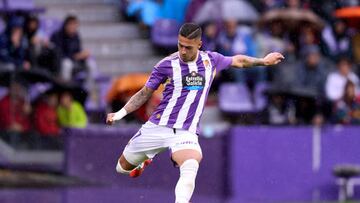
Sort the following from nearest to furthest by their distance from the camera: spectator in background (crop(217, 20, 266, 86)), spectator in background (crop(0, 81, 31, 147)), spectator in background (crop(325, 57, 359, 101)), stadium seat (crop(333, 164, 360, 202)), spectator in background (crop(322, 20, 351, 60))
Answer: stadium seat (crop(333, 164, 360, 202)), spectator in background (crop(0, 81, 31, 147)), spectator in background (crop(325, 57, 359, 101)), spectator in background (crop(217, 20, 266, 86)), spectator in background (crop(322, 20, 351, 60))

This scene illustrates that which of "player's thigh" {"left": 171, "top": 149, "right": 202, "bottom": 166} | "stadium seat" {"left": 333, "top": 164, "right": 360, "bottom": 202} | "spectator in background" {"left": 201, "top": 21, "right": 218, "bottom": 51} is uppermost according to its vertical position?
"spectator in background" {"left": 201, "top": 21, "right": 218, "bottom": 51}

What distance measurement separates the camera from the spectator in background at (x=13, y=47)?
66.3 feet

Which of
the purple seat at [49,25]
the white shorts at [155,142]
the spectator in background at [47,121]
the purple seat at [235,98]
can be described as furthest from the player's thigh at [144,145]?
the purple seat at [49,25]

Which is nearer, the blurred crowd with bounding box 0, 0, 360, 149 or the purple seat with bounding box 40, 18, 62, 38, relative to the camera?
the blurred crowd with bounding box 0, 0, 360, 149

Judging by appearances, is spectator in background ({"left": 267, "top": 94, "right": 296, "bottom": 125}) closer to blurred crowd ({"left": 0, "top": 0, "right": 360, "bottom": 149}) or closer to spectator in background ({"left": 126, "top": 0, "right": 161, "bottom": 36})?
blurred crowd ({"left": 0, "top": 0, "right": 360, "bottom": 149})

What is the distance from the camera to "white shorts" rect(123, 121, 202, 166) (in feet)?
43.8

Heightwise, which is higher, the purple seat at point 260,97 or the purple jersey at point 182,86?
the purple jersey at point 182,86

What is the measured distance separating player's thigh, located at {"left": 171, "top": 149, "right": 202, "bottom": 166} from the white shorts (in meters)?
0.05

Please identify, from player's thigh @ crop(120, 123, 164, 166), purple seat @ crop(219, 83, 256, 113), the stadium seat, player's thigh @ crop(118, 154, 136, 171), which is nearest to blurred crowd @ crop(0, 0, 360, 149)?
purple seat @ crop(219, 83, 256, 113)

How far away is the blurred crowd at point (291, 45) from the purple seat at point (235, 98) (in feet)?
0.36

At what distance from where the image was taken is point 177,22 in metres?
23.1

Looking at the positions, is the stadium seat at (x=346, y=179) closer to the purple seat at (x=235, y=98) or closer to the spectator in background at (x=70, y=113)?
the purple seat at (x=235, y=98)

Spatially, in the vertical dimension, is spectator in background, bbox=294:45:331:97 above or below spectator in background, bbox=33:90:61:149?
above

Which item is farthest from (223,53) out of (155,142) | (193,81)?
(193,81)
